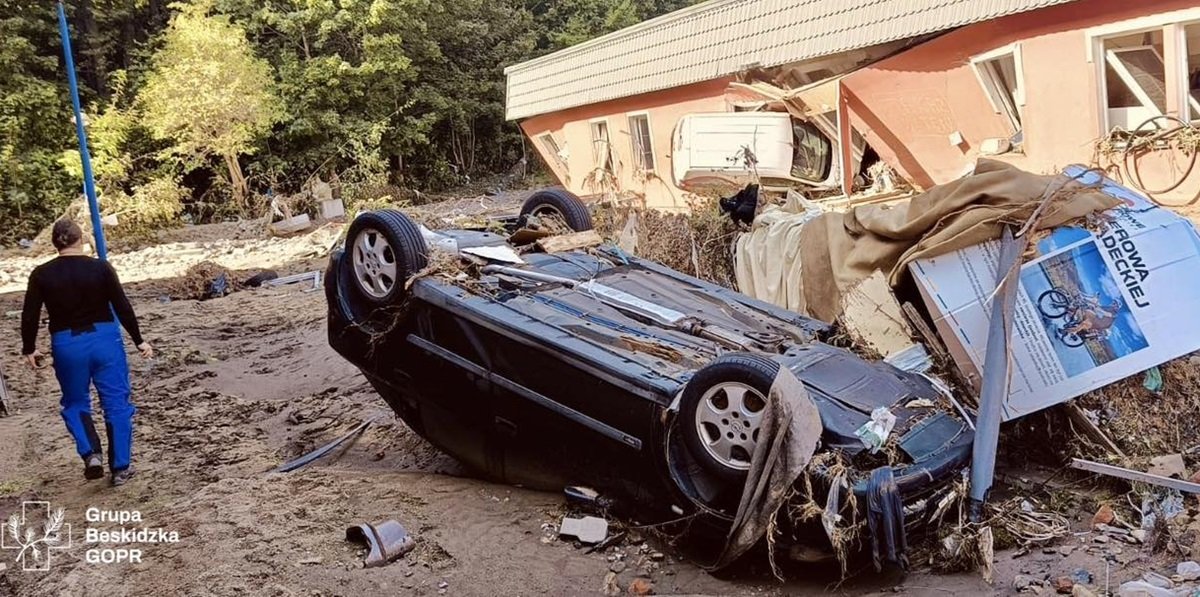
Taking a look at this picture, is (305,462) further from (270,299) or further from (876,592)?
(270,299)

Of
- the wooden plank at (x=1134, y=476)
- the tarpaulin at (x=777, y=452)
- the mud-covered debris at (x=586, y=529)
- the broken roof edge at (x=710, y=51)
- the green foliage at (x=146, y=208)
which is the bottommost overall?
the wooden plank at (x=1134, y=476)

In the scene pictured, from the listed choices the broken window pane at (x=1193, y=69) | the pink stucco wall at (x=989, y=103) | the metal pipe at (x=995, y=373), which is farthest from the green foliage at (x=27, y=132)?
the broken window pane at (x=1193, y=69)

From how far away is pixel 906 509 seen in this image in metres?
3.57

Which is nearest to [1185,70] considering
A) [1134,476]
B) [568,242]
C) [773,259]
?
[773,259]

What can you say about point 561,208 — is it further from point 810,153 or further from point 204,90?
point 204,90

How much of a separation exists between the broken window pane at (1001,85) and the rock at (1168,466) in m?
6.19

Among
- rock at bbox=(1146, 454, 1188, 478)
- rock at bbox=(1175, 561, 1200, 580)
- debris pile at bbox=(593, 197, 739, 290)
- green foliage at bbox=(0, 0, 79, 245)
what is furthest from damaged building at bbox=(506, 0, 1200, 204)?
green foliage at bbox=(0, 0, 79, 245)

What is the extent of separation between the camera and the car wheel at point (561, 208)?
628cm

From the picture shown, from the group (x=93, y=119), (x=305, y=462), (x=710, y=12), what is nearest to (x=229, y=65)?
(x=93, y=119)

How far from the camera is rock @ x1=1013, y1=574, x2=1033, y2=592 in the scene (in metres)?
3.55

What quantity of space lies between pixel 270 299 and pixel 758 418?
10.7 metres

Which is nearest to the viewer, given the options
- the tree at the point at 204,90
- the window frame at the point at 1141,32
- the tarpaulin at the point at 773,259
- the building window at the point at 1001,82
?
the tarpaulin at the point at 773,259

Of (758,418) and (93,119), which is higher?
(93,119)

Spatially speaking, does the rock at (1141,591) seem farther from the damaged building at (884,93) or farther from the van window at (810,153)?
the van window at (810,153)
